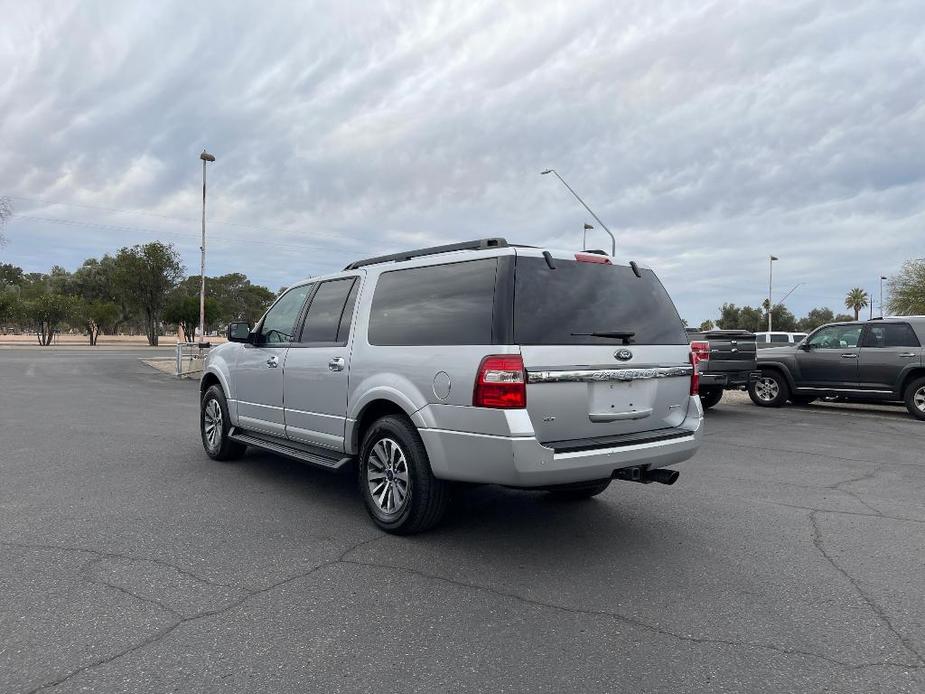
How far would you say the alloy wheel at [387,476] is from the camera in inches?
182

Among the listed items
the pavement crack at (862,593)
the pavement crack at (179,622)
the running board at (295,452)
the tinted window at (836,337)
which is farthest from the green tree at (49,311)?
the pavement crack at (862,593)

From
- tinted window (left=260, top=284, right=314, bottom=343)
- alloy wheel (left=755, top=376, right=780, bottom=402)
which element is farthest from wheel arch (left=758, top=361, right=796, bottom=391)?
tinted window (left=260, top=284, right=314, bottom=343)

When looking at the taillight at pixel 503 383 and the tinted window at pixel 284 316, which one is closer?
the taillight at pixel 503 383

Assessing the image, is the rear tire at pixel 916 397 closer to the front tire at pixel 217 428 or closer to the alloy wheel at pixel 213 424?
the front tire at pixel 217 428

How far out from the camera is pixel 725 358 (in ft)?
39.3

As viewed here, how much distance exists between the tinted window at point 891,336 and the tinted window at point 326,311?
11.0 metres

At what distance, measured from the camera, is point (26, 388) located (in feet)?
50.4

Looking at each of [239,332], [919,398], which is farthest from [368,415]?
[919,398]

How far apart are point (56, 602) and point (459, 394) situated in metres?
2.44

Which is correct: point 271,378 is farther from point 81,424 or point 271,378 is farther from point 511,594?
point 81,424

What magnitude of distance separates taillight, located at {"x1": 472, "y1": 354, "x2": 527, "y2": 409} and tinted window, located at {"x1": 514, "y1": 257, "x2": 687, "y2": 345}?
6.8 inches

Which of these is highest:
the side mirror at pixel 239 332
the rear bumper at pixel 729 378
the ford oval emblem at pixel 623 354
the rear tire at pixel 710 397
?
the side mirror at pixel 239 332

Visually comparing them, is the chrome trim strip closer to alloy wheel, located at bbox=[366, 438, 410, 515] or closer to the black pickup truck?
alloy wheel, located at bbox=[366, 438, 410, 515]

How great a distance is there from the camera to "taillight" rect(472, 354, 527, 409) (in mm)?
3971
